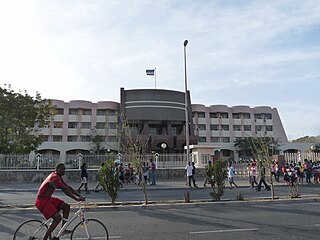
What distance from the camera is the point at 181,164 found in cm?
2461

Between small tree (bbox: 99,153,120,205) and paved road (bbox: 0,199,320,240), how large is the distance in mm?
721

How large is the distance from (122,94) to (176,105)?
920cm

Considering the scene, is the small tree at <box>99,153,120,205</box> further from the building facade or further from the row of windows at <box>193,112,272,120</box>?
the row of windows at <box>193,112,272,120</box>

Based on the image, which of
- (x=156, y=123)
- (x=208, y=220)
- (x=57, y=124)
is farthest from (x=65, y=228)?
(x=57, y=124)

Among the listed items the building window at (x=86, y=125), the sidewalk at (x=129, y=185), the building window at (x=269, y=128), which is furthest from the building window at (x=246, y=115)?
the sidewalk at (x=129, y=185)

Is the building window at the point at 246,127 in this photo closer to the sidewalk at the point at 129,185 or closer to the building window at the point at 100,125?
the building window at the point at 100,125

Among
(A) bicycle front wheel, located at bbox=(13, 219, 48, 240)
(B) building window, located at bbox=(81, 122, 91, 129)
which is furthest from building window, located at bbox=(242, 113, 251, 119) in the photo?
(A) bicycle front wheel, located at bbox=(13, 219, 48, 240)

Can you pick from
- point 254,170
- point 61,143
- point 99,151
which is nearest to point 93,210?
point 254,170

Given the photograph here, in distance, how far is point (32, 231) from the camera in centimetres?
539

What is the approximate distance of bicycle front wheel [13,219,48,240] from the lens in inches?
211

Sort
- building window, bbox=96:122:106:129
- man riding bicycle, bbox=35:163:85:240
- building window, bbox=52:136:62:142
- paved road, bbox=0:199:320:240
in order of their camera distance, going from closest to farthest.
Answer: man riding bicycle, bbox=35:163:85:240 < paved road, bbox=0:199:320:240 < building window, bbox=52:136:62:142 < building window, bbox=96:122:106:129

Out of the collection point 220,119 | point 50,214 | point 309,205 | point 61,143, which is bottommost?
point 309,205

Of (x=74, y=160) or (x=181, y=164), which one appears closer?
(x=74, y=160)

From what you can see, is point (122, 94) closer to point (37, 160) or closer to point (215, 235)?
point (37, 160)
